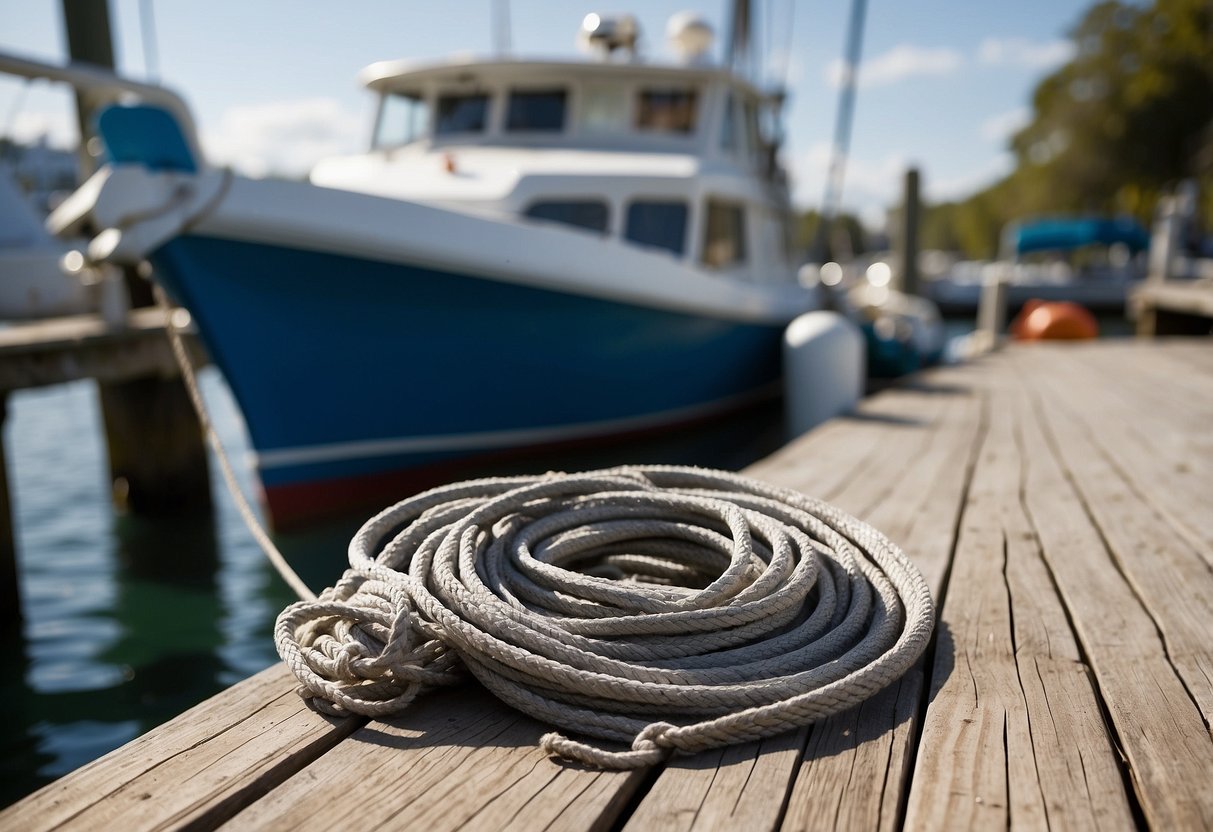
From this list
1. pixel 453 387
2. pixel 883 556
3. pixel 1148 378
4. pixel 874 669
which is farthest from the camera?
pixel 1148 378

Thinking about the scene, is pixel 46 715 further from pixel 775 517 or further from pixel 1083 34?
pixel 1083 34

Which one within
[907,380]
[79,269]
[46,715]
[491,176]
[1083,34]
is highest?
[1083,34]

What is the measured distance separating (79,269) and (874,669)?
6.77 metres

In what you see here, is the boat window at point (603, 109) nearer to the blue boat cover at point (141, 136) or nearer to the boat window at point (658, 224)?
the boat window at point (658, 224)

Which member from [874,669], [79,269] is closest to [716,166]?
[79,269]

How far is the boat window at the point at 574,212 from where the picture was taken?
666 centimetres

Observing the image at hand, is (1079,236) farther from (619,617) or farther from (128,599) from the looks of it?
(619,617)

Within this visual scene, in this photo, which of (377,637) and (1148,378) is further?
(1148,378)

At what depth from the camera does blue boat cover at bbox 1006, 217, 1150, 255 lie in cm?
2808

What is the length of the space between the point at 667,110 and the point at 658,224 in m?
1.65

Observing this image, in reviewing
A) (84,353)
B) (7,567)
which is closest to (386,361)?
(84,353)

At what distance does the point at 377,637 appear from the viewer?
6.24ft

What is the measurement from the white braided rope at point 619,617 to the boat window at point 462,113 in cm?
621

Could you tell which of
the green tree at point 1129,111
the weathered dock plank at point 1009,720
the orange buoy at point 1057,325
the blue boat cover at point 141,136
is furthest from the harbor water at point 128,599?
the green tree at point 1129,111
